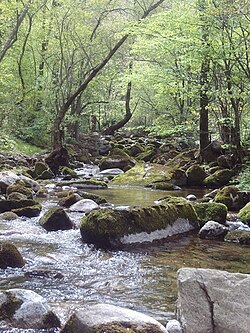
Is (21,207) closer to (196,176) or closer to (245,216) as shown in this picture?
(245,216)

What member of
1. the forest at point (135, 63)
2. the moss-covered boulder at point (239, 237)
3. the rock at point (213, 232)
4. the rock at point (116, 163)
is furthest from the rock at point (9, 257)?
the rock at point (116, 163)

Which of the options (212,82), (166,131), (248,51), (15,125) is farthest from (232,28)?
(15,125)

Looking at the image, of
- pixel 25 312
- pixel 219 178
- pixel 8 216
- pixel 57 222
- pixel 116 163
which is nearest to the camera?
pixel 25 312

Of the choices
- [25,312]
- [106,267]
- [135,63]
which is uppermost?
[135,63]

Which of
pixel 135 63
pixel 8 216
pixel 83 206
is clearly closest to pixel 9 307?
pixel 8 216

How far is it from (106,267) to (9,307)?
84.6 inches

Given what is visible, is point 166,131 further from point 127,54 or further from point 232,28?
point 127,54

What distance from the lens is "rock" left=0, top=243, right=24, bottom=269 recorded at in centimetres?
554

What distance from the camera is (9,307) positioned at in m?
3.86

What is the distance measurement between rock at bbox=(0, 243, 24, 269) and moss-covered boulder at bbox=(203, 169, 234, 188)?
10039mm

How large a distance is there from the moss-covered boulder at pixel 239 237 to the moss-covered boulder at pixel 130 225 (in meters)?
0.81

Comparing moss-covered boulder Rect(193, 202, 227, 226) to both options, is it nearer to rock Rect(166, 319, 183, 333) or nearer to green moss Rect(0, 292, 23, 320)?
rock Rect(166, 319, 183, 333)

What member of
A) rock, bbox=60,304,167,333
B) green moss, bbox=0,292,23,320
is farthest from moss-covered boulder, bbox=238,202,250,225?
green moss, bbox=0,292,23,320

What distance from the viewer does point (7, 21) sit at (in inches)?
696
